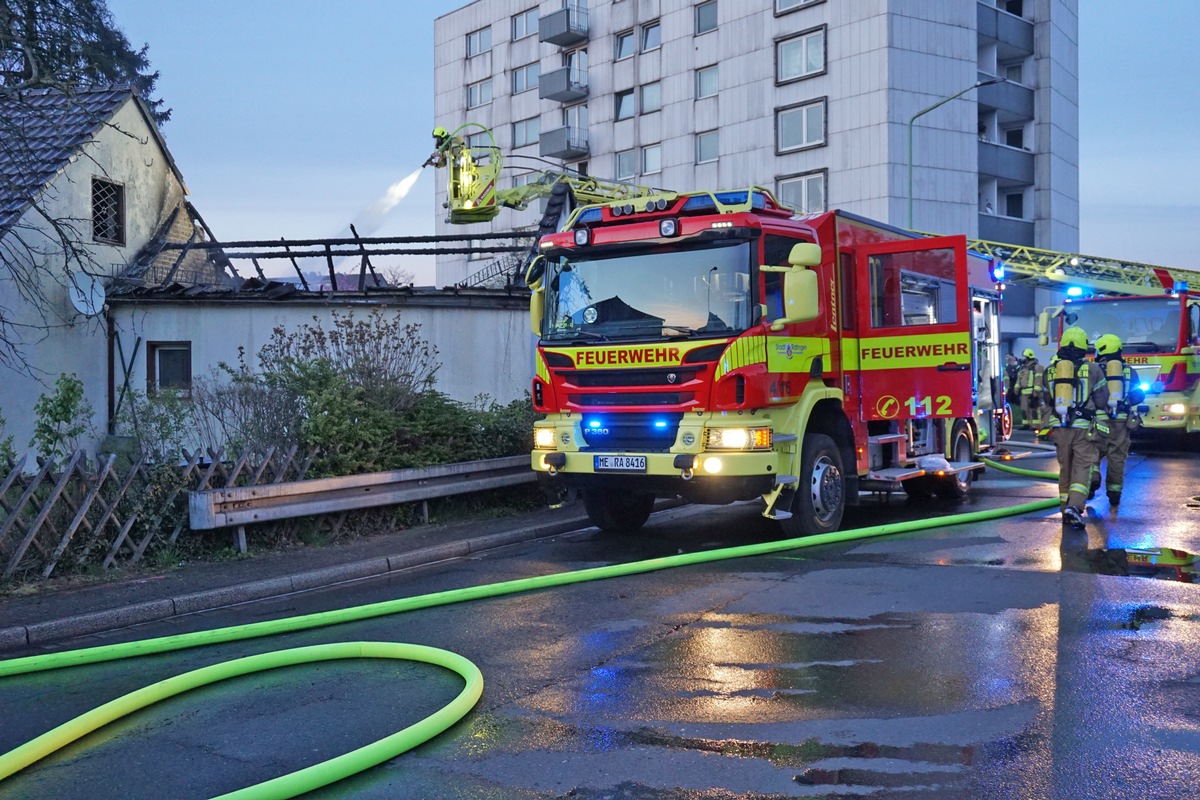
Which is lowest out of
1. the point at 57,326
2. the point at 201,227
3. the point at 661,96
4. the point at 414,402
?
the point at 414,402

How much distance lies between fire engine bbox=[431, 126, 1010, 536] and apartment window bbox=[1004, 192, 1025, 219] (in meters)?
34.5

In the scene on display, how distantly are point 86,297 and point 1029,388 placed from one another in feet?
68.0

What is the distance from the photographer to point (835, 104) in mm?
39188

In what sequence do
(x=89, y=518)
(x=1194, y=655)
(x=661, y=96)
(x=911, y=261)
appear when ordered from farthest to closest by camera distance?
(x=661, y=96), (x=911, y=261), (x=89, y=518), (x=1194, y=655)

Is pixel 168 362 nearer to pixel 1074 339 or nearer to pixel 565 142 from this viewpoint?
pixel 1074 339

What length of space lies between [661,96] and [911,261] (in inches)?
1438

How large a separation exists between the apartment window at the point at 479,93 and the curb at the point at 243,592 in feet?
161

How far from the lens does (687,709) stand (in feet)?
16.7

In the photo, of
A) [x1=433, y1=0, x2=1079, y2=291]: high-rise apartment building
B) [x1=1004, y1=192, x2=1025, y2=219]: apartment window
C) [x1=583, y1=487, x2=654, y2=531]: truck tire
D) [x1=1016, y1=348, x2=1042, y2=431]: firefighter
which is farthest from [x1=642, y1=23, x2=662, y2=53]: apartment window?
[x1=583, y1=487, x2=654, y2=531]: truck tire

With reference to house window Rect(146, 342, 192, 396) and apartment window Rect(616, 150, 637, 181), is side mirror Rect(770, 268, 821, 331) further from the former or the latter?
apartment window Rect(616, 150, 637, 181)

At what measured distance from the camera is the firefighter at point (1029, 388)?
2619 centimetres

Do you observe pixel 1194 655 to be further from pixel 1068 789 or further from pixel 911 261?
pixel 911 261

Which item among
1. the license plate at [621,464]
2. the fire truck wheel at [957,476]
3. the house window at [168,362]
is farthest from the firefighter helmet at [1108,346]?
the house window at [168,362]

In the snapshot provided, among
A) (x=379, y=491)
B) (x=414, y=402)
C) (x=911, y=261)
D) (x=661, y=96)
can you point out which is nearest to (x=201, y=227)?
(x=414, y=402)
